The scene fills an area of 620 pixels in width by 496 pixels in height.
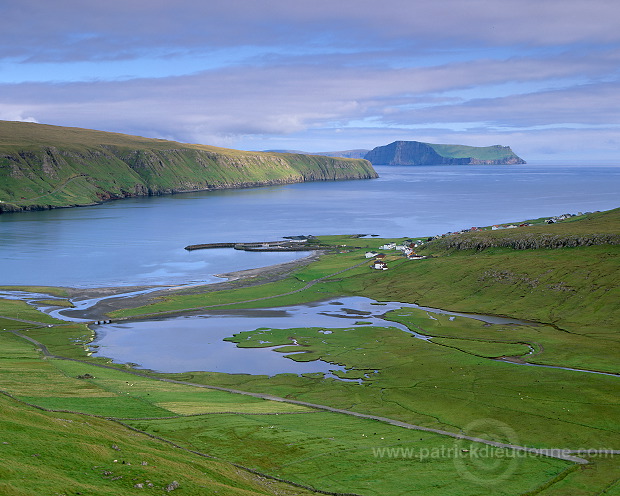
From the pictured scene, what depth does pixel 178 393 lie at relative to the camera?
6662cm

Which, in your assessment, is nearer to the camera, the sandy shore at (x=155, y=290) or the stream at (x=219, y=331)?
the stream at (x=219, y=331)

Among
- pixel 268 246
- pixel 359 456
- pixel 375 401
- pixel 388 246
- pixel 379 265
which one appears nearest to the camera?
pixel 359 456

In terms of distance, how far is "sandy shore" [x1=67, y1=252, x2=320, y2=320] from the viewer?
380 ft

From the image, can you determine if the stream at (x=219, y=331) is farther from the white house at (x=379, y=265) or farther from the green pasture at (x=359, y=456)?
the green pasture at (x=359, y=456)

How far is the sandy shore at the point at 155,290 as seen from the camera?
116 m

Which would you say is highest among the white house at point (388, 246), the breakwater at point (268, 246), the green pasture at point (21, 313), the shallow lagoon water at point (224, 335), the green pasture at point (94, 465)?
the white house at point (388, 246)

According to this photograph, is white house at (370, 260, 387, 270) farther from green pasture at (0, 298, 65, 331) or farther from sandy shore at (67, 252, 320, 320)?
green pasture at (0, 298, 65, 331)

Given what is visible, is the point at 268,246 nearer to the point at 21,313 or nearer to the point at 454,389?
the point at 21,313

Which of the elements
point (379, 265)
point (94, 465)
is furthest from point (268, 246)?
point (94, 465)

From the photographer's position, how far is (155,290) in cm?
13175

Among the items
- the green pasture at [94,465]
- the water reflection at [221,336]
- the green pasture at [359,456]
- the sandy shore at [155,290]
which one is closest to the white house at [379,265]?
the sandy shore at [155,290]

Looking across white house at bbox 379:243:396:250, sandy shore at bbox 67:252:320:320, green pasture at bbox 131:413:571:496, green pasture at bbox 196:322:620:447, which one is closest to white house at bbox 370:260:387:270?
sandy shore at bbox 67:252:320:320

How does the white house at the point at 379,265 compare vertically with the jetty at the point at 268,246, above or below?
below

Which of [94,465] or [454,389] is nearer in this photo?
[94,465]
